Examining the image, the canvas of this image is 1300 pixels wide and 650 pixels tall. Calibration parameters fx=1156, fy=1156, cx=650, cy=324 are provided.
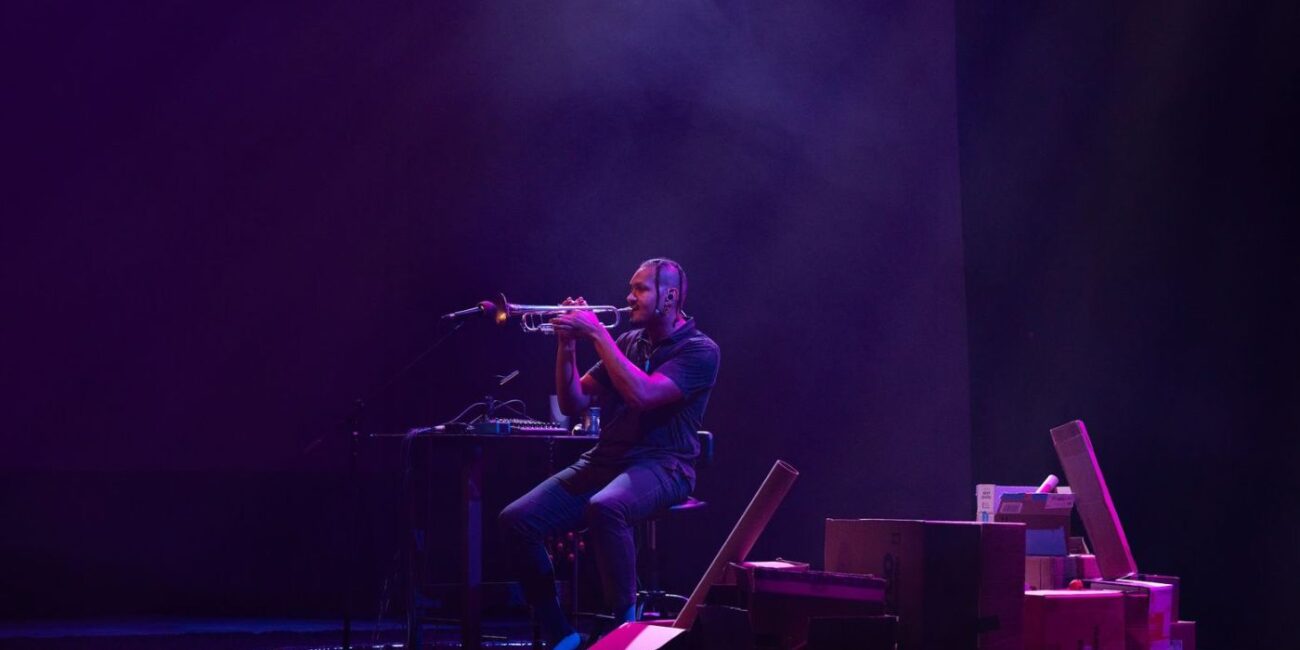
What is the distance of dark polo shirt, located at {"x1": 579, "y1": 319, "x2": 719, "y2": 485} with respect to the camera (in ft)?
13.8

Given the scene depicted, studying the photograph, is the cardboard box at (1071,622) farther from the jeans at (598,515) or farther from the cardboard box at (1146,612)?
the jeans at (598,515)

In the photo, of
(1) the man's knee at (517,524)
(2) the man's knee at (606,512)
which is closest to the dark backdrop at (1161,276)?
(2) the man's knee at (606,512)

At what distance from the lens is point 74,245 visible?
221 inches

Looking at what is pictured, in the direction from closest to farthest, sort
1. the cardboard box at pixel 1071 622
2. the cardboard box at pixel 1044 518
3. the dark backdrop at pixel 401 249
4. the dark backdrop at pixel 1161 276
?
the cardboard box at pixel 1071 622 → the cardboard box at pixel 1044 518 → the dark backdrop at pixel 1161 276 → the dark backdrop at pixel 401 249

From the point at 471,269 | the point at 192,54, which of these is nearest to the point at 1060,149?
the point at 471,269

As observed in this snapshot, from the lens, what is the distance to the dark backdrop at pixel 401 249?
559 centimetres

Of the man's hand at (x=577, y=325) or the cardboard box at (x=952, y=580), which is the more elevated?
the man's hand at (x=577, y=325)

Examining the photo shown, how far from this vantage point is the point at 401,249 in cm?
594

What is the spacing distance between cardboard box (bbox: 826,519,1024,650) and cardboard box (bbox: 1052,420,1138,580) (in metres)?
0.64

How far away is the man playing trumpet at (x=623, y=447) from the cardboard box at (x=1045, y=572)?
1.23m

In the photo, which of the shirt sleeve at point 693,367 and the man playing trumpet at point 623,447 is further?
the shirt sleeve at point 693,367

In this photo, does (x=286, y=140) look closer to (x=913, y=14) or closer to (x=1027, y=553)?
(x=913, y=14)

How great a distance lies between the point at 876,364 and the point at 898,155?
1189 mm

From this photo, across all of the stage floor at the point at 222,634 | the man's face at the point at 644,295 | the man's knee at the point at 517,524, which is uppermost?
the man's face at the point at 644,295
